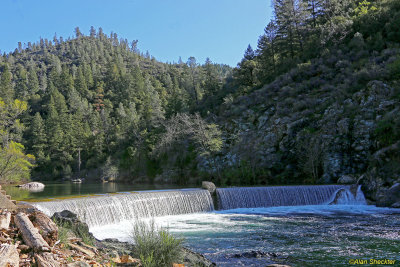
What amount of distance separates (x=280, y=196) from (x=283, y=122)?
11.0 meters

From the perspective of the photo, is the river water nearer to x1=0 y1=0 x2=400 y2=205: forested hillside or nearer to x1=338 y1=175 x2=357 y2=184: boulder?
x1=338 y1=175 x2=357 y2=184: boulder

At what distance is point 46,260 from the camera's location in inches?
205

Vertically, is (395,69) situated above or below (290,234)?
above

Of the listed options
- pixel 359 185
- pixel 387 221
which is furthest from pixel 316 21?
→ pixel 387 221

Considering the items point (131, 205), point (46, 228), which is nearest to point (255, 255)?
point (46, 228)

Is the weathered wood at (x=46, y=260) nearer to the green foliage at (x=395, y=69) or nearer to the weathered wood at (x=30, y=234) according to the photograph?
the weathered wood at (x=30, y=234)

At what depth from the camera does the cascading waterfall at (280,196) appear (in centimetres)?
2048

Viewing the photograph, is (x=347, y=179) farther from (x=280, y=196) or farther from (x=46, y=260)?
(x=46, y=260)

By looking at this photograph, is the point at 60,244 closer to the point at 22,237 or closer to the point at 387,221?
the point at 22,237

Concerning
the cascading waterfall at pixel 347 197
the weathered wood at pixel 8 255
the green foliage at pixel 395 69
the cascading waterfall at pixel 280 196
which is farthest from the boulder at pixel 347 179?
the weathered wood at pixel 8 255

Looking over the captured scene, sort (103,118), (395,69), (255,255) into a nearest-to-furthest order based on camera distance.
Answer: (255,255) → (395,69) → (103,118)

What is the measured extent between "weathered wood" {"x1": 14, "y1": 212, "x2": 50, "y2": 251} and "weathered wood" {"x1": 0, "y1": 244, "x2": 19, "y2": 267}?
1.16 feet

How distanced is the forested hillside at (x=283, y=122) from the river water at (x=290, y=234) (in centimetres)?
533

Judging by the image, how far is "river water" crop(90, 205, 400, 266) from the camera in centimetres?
938
